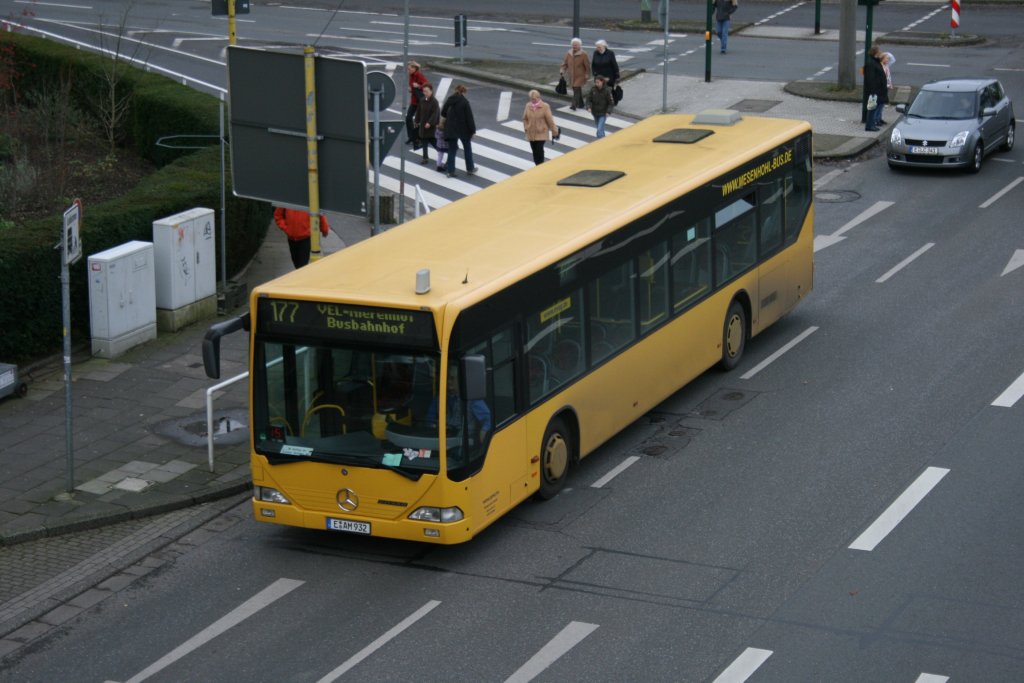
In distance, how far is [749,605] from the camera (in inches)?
498

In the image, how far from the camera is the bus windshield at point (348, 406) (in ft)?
43.2

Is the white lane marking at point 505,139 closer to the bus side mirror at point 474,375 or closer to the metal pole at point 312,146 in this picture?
the metal pole at point 312,146

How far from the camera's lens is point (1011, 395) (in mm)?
17625

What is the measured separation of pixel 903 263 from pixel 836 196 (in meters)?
4.47

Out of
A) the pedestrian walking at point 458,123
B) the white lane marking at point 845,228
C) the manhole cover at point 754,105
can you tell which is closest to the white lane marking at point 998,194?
Answer: the white lane marking at point 845,228

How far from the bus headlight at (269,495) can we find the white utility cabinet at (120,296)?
5.92 meters

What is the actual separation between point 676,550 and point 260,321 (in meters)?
4.12

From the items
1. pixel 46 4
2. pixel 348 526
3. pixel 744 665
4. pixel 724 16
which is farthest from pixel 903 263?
pixel 46 4

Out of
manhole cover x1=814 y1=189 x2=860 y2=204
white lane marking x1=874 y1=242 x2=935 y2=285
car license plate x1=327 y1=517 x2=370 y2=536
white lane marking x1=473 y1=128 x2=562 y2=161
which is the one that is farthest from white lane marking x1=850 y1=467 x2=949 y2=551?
white lane marking x1=473 y1=128 x2=562 y2=161

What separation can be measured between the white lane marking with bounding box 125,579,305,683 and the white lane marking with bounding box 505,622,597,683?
8.12 feet

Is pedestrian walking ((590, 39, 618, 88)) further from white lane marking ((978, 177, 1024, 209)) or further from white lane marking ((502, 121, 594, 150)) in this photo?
white lane marking ((978, 177, 1024, 209))

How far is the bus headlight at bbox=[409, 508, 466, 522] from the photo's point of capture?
13367 millimetres

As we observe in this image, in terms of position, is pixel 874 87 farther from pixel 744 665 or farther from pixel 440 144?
pixel 744 665

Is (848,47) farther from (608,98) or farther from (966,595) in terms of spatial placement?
(966,595)
